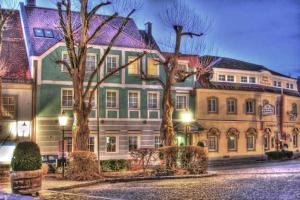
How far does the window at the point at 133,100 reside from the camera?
3709 cm

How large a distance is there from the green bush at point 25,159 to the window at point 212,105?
82.4 ft

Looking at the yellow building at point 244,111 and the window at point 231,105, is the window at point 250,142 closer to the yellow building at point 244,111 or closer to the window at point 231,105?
the yellow building at point 244,111

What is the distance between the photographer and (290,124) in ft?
160

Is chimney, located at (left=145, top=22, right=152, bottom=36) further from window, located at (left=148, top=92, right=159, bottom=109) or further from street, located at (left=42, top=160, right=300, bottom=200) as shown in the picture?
street, located at (left=42, top=160, right=300, bottom=200)

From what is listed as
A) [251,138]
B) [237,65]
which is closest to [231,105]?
[251,138]

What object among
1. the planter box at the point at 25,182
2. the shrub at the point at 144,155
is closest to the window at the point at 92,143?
the shrub at the point at 144,155

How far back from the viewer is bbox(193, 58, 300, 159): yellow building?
135ft

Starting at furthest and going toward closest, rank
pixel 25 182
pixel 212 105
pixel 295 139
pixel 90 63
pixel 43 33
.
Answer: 1. pixel 295 139
2. pixel 212 105
3. pixel 43 33
4. pixel 90 63
5. pixel 25 182

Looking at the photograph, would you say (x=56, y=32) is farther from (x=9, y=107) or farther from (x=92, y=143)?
(x=92, y=143)

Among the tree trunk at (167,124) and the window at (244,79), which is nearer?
the tree trunk at (167,124)

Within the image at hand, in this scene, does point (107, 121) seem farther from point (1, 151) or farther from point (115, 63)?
point (1, 151)

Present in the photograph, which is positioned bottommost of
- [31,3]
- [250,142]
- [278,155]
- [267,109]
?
[278,155]

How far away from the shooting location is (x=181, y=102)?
3953cm

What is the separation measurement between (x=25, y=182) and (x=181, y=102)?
23.8 meters
